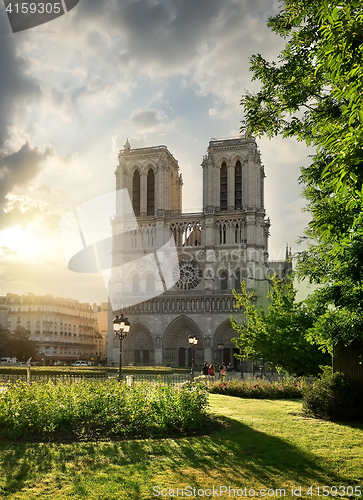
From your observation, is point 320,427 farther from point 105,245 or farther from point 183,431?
point 105,245

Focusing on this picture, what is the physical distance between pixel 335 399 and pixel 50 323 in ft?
203

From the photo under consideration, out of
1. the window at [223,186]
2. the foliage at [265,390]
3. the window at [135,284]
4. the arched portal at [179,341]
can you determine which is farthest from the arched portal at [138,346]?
the foliage at [265,390]

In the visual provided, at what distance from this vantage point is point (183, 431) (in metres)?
9.25

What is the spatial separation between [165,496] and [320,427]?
5.40 meters

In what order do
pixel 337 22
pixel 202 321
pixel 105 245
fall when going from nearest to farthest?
pixel 337 22 < pixel 202 321 < pixel 105 245

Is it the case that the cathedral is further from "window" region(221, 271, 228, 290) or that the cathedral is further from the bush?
the bush

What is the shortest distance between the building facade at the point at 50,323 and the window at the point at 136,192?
2299 centimetres

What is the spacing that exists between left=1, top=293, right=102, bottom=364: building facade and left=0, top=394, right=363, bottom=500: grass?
2233 inches

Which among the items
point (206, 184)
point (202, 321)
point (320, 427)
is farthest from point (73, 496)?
point (206, 184)

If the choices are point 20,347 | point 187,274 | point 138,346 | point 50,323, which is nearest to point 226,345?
point 187,274

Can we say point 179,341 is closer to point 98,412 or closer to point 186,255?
point 186,255

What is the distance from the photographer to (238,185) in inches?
2044

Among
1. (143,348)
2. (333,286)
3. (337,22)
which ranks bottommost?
(143,348)

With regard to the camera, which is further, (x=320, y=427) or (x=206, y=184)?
(x=206, y=184)
